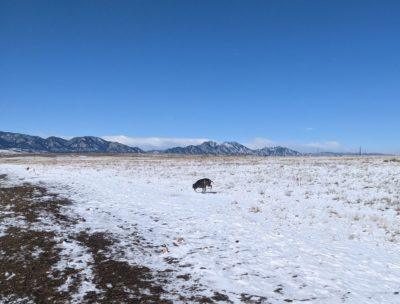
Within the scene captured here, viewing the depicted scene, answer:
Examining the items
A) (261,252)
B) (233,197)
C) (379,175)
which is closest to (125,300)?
(261,252)

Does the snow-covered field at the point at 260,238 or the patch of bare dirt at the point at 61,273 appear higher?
the snow-covered field at the point at 260,238

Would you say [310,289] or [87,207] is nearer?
[310,289]

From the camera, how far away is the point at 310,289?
9.94 m

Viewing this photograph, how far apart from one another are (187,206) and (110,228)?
21.9 ft

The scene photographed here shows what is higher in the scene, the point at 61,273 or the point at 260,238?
the point at 260,238

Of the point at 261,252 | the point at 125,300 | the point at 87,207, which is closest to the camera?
the point at 125,300

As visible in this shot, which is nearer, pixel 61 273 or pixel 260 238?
pixel 61 273

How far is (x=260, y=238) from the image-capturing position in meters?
15.2

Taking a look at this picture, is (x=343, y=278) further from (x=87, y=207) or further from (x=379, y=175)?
(x=379, y=175)

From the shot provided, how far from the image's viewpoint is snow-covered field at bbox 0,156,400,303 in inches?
401

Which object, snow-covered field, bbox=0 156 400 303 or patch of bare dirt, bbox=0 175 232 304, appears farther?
snow-covered field, bbox=0 156 400 303

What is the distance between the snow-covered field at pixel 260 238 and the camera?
33.4ft

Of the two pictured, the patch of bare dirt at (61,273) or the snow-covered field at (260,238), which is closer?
the patch of bare dirt at (61,273)

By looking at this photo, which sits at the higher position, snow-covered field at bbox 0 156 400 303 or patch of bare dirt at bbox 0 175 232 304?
snow-covered field at bbox 0 156 400 303
